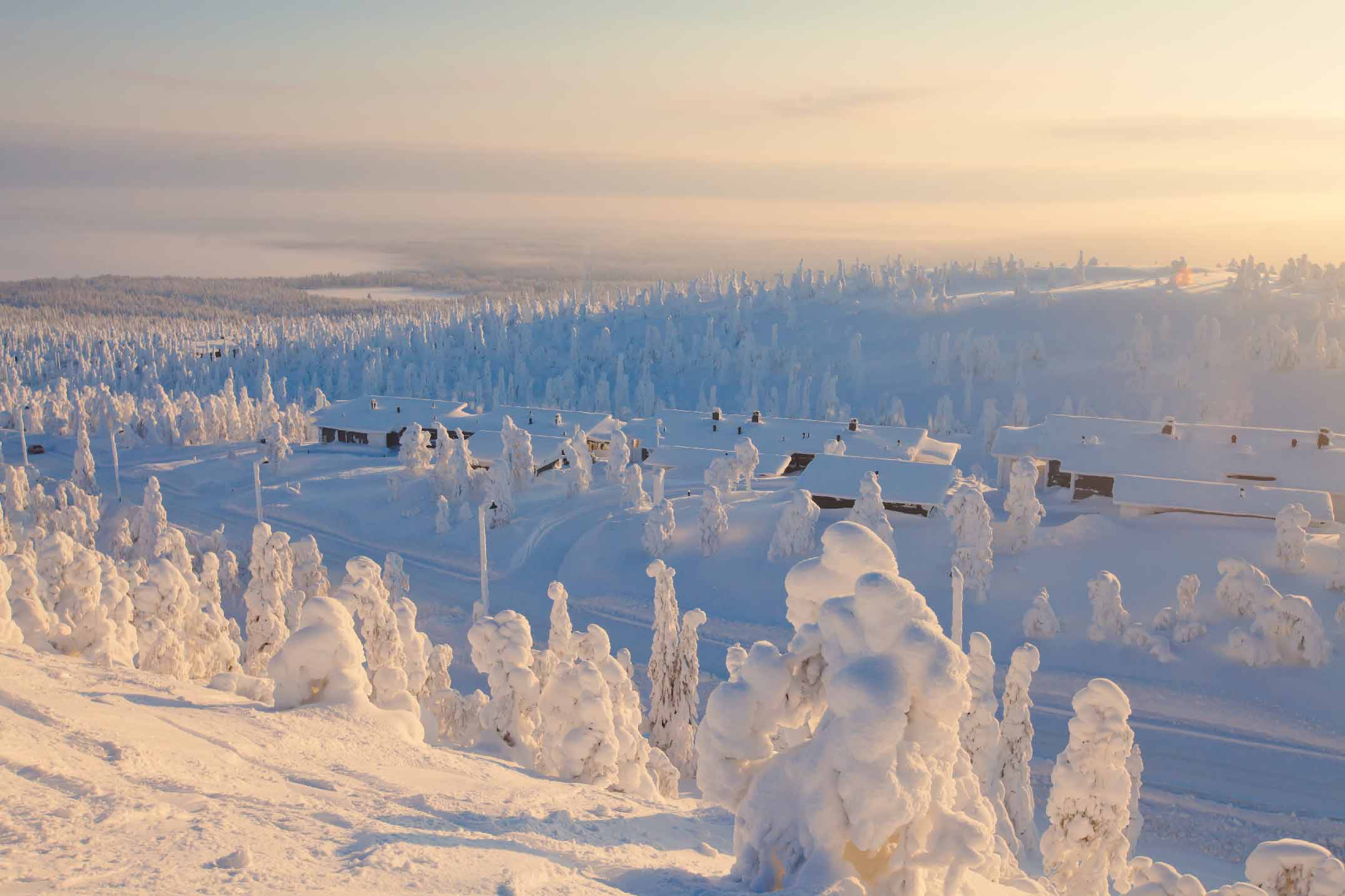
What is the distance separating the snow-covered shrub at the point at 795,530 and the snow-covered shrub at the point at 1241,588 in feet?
48.0

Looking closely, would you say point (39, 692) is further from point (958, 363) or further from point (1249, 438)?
point (958, 363)

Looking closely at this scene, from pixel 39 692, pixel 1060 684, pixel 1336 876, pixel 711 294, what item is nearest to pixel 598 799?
pixel 39 692

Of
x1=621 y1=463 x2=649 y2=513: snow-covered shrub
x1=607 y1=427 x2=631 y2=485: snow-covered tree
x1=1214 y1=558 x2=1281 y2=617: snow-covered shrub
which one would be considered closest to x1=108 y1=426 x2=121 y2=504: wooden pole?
x1=607 y1=427 x2=631 y2=485: snow-covered tree

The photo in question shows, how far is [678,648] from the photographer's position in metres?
25.6

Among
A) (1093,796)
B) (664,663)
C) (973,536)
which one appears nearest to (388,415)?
(973,536)

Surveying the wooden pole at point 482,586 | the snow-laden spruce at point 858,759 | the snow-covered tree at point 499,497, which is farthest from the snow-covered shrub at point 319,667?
the snow-covered tree at point 499,497

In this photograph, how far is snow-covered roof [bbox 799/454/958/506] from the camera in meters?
42.3

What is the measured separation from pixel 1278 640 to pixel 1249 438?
2154cm

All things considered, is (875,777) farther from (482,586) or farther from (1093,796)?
(482,586)

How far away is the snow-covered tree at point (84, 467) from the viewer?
5691 centimetres

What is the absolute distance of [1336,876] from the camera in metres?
11.3

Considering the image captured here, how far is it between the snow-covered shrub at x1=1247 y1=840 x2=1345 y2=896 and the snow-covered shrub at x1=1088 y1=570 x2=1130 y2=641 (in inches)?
808

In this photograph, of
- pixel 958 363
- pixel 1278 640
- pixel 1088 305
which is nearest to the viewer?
pixel 1278 640

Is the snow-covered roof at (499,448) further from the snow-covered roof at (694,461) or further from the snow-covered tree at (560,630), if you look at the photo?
the snow-covered tree at (560,630)
